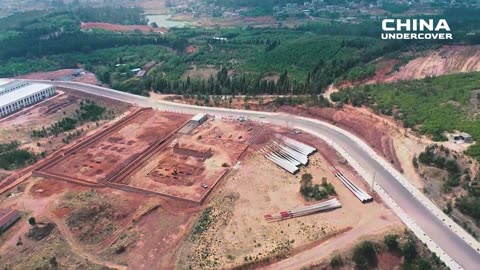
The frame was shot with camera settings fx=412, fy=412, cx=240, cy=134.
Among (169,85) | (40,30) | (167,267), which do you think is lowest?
(167,267)

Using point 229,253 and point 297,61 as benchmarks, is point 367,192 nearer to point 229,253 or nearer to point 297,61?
point 229,253

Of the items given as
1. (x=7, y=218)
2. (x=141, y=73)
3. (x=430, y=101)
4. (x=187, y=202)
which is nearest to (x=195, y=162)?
(x=187, y=202)

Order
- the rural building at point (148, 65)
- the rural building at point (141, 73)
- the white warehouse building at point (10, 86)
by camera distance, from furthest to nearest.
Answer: the rural building at point (148, 65)
the rural building at point (141, 73)
the white warehouse building at point (10, 86)

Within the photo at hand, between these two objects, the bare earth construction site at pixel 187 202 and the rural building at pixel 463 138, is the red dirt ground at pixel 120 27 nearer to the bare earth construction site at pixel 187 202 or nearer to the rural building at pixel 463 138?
the bare earth construction site at pixel 187 202

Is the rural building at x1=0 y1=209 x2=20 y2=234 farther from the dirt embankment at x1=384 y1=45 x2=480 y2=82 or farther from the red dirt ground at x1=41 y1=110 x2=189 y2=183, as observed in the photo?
the dirt embankment at x1=384 y1=45 x2=480 y2=82

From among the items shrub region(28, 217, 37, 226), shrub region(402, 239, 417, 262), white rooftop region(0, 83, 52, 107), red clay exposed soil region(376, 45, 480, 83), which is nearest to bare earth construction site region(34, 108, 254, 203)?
shrub region(28, 217, 37, 226)

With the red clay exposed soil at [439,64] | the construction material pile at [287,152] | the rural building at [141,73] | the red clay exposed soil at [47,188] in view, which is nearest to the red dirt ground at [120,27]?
the rural building at [141,73]

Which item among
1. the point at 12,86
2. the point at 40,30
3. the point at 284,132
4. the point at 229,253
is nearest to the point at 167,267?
the point at 229,253

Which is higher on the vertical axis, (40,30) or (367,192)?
(40,30)
